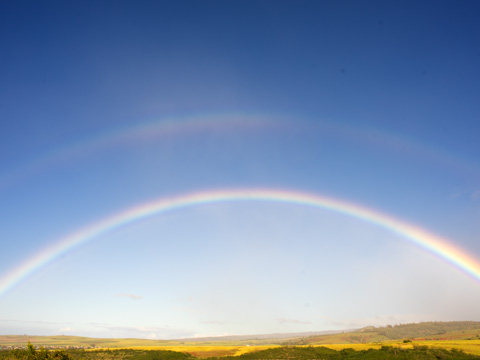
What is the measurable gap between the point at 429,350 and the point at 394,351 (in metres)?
7.83

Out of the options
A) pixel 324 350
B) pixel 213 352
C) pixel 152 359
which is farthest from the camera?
pixel 213 352

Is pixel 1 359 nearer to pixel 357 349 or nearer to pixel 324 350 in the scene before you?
pixel 324 350

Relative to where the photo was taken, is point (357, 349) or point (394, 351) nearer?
point (394, 351)

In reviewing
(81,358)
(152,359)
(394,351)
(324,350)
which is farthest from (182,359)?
(394,351)

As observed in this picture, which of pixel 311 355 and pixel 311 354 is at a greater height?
pixel 311 354

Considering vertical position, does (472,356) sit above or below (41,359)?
below

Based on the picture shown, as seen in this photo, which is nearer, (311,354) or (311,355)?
(311,355)

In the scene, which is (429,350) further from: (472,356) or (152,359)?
(152,359)

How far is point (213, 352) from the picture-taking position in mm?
102062

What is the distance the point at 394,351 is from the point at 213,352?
188 ft

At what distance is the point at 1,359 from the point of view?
67875mm

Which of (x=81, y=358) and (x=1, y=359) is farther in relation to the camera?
(x=81, y=358)

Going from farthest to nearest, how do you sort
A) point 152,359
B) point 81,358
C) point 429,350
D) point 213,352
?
point 213,352
point 152,359
point 81,358
point 429,350

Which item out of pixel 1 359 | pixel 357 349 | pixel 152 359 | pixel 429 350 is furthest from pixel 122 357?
pixel 429 350
